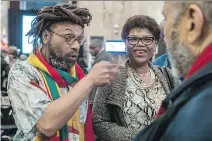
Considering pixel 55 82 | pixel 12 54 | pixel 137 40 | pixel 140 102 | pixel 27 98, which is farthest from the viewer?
pixel 12 54

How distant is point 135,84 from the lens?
2115 millimetres

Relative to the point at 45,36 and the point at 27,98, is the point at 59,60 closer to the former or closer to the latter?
the point at 45,36

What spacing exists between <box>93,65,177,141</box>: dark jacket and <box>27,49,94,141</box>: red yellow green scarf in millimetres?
73

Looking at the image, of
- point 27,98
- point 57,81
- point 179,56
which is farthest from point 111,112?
point 179,56

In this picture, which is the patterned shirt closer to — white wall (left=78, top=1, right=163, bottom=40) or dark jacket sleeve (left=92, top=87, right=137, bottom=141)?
dark jacket sleeve (left=92, top=87, right=137, bottom=141)

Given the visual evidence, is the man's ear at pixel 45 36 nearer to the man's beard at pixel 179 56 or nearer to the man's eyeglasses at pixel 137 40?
Result: the man's eyeglasses at pixel 137 40

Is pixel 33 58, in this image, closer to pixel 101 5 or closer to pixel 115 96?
pixel 115 96

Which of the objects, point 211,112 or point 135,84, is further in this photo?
point 135,84

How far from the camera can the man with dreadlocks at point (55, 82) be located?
172 centimetres

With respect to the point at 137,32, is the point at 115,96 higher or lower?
lower

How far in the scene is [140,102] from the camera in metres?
2.04

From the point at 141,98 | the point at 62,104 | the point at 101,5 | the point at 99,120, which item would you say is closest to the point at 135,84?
the point at 141,98

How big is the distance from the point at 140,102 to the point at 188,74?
1.10 m

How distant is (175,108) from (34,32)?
124 cm
